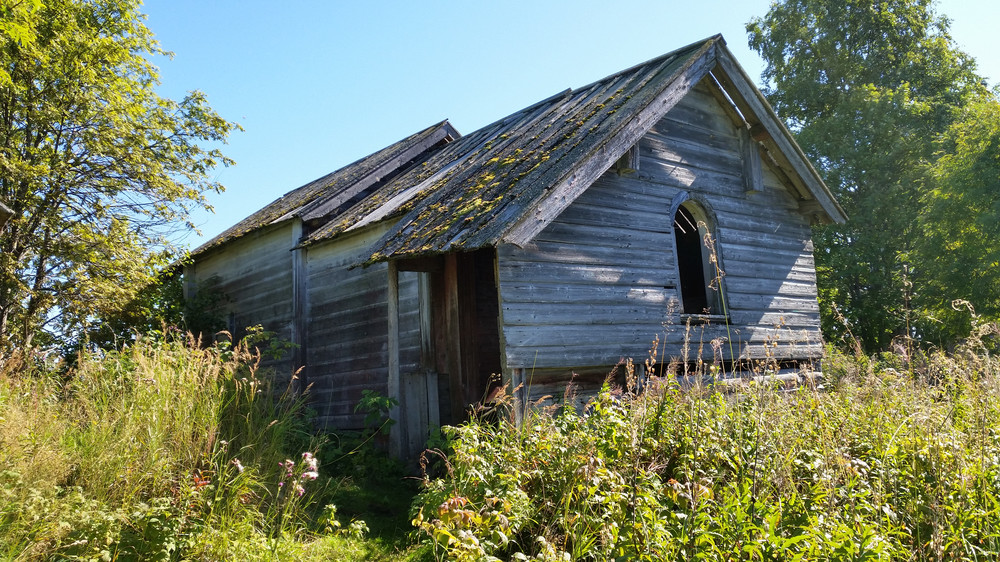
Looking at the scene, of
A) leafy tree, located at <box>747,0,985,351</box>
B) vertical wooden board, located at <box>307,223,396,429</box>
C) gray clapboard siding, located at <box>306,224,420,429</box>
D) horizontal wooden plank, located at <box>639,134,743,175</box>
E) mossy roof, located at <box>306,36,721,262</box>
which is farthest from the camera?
leafy tree, located at <box>747,0,985,351</box>

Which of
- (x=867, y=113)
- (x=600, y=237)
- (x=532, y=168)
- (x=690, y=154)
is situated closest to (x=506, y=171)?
(x=532, y=168)

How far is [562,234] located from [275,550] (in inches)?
187

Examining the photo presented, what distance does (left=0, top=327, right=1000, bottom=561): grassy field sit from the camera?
3.84 meters

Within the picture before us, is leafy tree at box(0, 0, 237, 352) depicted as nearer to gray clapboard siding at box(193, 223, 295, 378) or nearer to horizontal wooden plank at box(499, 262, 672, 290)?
gray clapboard siding at box(193, 223, 295, 378)

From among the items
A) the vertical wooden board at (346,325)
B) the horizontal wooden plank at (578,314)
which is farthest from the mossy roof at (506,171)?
the horizontal wooden plank at (578,314)

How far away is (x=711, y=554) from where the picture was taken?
11.6 ft

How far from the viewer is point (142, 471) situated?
4977mm

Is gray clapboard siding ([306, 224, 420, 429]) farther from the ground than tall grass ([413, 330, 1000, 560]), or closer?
farther from the ground

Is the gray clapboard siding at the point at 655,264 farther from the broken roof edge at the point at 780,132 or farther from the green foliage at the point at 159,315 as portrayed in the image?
the green foliage at the point at 159,315

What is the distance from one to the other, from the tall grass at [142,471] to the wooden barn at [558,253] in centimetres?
236

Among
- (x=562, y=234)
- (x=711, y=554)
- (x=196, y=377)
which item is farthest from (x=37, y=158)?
(x=711, y=554)

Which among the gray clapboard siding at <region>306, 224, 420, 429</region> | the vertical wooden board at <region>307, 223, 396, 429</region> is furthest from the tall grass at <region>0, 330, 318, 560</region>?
the vertical wooden board at <region>307, 223, 396, 429</region>

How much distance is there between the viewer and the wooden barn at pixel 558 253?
760cm

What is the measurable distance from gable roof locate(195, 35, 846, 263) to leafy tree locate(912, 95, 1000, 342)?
1279 centimetres
